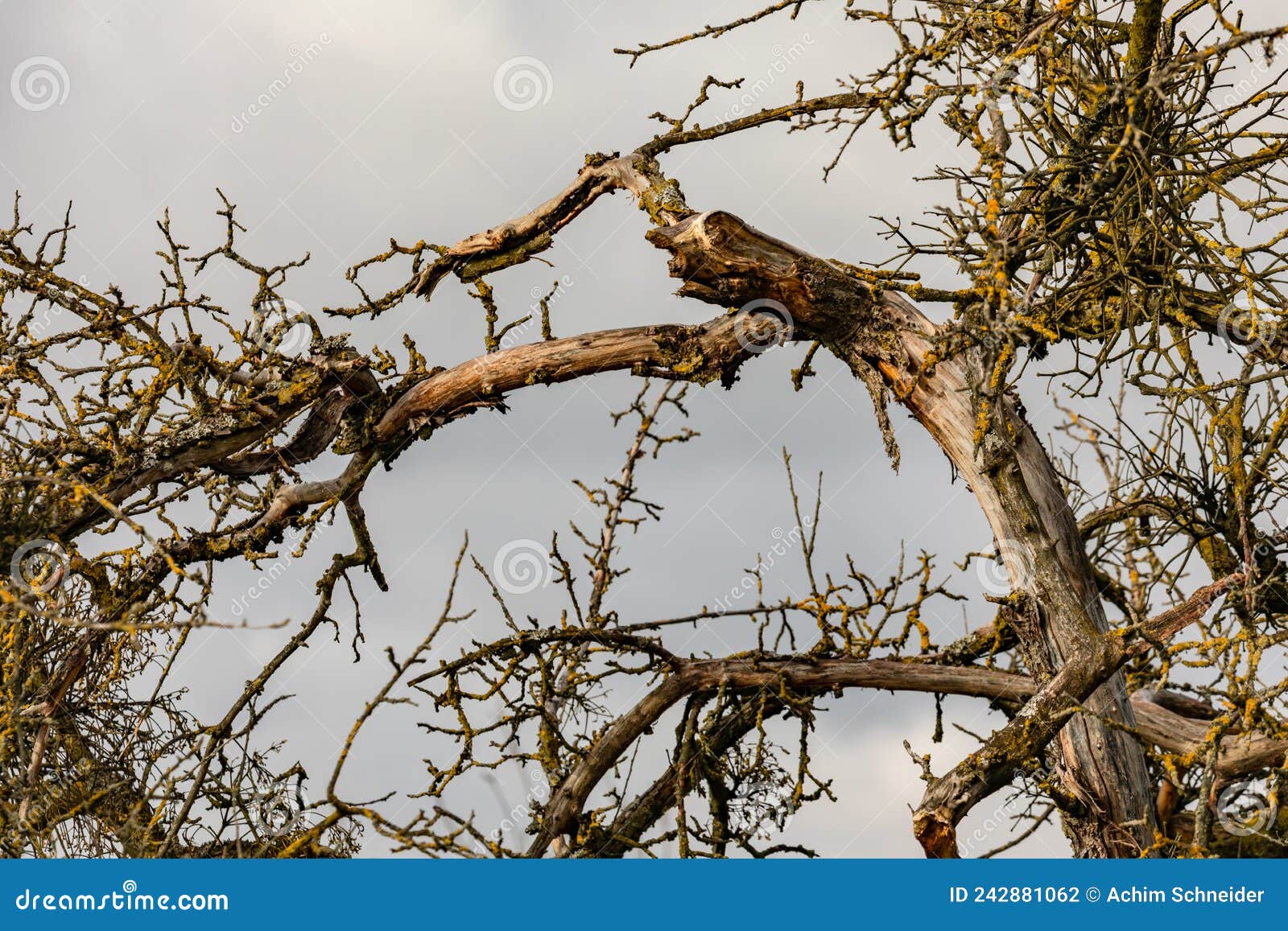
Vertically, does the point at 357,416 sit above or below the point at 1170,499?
above

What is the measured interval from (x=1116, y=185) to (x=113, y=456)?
14.6 ft

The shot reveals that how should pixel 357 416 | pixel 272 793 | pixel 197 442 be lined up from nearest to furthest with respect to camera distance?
pixel 272 793, pixel 197 442, pixel 357 416

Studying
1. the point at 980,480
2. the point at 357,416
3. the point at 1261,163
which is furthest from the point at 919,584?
the point at 357,416

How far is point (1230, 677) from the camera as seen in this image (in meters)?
4.16

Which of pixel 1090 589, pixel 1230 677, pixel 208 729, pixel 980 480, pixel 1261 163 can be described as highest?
pixel 1261 163

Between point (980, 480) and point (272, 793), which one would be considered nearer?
point (272, 793)

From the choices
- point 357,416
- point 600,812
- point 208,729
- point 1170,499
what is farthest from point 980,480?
point 208,729

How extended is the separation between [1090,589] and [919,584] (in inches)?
32.4

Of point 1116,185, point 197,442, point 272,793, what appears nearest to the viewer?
point 272,793

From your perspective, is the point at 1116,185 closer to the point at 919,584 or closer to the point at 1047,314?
the point at 1047,314

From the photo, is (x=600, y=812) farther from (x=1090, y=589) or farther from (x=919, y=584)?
(x=1090, y=589)
